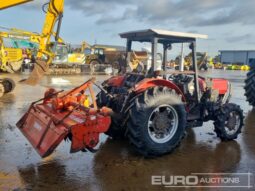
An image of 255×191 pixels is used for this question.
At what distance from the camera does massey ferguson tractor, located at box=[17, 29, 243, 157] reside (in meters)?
4.64

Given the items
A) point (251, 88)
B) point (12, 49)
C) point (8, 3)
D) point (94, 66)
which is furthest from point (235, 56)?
point (8, 3)

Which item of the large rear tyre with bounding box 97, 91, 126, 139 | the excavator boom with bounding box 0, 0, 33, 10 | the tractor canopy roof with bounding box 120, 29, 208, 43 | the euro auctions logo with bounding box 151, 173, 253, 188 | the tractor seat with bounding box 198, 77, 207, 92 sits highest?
the excavator boom with bounding box 0, 0, 33, 10

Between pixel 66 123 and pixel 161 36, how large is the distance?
220 cm

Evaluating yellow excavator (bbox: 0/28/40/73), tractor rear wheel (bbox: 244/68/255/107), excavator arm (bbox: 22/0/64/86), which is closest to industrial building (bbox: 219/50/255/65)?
yellow excavator (bbox: 0/28/40/73)

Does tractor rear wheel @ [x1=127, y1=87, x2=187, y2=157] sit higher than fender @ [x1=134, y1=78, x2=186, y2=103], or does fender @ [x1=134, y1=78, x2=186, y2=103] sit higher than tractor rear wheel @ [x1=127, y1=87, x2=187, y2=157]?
fender @ [x1=134, y1=78, x2=186, y2=103]

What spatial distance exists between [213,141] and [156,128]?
1623 millimetres

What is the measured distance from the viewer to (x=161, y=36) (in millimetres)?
5520

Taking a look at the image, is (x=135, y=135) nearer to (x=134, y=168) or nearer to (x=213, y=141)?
(x=134, y=168)

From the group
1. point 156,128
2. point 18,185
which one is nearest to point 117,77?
point 156,128

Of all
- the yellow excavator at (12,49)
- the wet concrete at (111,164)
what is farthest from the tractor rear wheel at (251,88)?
the yellow excavator at (12,49)

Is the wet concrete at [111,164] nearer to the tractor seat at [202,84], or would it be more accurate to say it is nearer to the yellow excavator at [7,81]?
the tractor seat at [202,84]

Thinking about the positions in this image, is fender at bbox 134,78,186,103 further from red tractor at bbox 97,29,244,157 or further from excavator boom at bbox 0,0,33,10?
excavator boom at bbox 0,0,33,10

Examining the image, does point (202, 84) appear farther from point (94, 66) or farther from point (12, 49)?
point (94, 66)

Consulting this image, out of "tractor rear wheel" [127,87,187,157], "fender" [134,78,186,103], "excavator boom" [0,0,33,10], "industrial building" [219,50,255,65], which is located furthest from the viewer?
"industrial building" [219,50,255,65]
